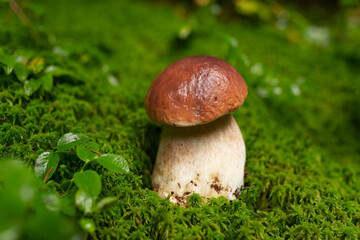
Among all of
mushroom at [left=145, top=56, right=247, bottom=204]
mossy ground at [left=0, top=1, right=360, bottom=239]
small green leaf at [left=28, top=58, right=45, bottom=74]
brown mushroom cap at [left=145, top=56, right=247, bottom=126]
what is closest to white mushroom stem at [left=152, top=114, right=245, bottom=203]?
mushroom at [left=145, top=56, right=247, bottom=204]

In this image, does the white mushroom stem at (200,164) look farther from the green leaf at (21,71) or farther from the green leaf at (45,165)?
the green leaf at (21,71)

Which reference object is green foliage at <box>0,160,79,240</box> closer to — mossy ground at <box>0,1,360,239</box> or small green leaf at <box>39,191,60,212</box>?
small green leaf at <box>39,191,60,212</box>

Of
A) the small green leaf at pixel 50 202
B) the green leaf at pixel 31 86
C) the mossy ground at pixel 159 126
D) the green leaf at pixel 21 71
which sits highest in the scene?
the green leaf at pixel 21 71

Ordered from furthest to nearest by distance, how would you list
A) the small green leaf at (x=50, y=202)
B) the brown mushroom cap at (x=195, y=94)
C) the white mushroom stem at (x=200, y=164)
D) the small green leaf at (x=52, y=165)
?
the white mushroom stem at (x=200, y=164) < the brown mushroom cap at (x=195, y=94) < the small green leaf at (x=52, y=165) < the small green leaf at (x=50, y=202)

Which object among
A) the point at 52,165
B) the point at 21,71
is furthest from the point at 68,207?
the point at 21,71

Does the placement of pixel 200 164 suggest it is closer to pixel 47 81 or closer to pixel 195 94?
pixel 195 94

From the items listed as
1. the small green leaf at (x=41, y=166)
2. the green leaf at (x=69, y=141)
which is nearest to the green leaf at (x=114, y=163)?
the green leaf at (x=69, y=141)

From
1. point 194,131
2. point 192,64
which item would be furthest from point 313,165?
point 192,64
